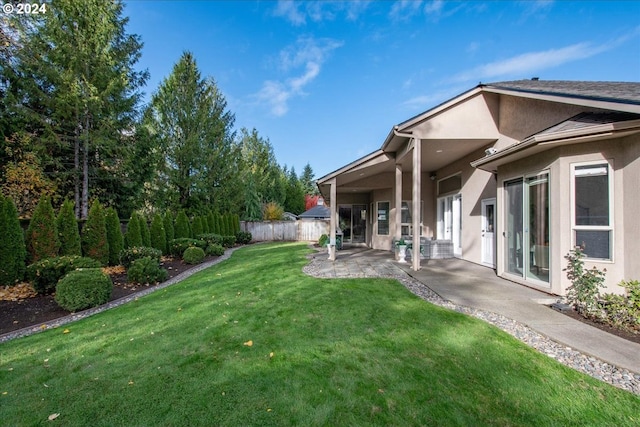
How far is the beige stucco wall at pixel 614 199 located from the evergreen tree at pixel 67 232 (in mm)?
11900

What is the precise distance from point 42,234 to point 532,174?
12051 millimetres

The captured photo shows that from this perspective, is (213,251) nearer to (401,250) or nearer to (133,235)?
(133,235)

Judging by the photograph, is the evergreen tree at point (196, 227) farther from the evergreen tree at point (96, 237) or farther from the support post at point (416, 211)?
the support post at point (416, 211)

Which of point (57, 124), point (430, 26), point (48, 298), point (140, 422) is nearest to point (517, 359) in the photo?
point (140, 422)

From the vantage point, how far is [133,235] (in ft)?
33.5

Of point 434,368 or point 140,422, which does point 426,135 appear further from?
point 140,422

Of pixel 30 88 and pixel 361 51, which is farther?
pixel 361 51

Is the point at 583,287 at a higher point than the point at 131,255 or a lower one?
higher

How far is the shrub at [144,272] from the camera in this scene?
7174 mm

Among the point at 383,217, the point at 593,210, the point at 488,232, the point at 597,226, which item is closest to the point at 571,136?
the point at 593,210

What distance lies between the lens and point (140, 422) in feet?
7.20

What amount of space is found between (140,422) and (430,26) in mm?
13673

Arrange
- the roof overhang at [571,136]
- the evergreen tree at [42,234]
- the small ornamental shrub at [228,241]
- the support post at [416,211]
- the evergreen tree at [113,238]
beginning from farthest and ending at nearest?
the small ornamental shrub at [228,241], the evergreen tree at [113,238], the support post at [416,211], the evergreen tree at [42,234], the roof overhang at [571,136]

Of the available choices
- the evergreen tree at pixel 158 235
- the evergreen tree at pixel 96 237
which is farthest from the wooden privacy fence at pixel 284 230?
the evergreen tree at pixel 96 237
